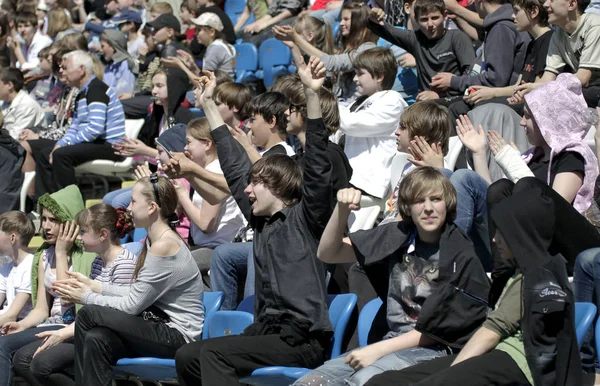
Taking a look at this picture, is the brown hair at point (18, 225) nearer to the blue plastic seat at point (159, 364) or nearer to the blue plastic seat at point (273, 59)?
the blue plastic seat at point (159, 364)

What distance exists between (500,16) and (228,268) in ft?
8.63

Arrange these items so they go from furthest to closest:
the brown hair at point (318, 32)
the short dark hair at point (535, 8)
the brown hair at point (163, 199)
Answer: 1. the brown hair at point (318, 32)
2. the short dark hair at point (535, 8)
3. the brown hair at point (163, 199)

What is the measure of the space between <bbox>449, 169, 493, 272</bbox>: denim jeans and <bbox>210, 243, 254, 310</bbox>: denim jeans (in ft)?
4.00

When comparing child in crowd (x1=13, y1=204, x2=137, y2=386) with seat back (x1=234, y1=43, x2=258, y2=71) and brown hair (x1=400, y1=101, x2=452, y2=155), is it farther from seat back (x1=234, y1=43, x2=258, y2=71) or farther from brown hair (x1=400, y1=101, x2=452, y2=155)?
seat back (x1=234, y1=43, x2=258, y2=71)

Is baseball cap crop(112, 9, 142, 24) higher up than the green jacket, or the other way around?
the green jacket

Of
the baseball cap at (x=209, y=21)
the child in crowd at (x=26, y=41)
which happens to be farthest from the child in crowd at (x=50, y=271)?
the child in crowd at (x=26, y=41)

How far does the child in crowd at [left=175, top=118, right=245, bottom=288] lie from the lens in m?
6.02

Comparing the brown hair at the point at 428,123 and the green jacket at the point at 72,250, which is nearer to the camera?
the brown hair at the point at 428,123

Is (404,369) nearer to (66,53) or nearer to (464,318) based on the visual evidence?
(464,318)

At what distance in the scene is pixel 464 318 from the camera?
405 cm

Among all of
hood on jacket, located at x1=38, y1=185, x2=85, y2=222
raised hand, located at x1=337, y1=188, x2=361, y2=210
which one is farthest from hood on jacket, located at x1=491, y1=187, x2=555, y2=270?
hood on jacket, located at x1=38, y1=185, x2=85, y2=222

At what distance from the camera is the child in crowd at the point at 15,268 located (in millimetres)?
6020

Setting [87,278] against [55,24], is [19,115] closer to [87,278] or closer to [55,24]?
[55,24]

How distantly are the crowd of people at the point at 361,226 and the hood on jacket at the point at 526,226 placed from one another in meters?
0.01
